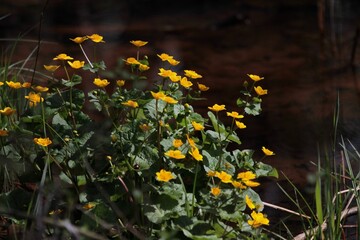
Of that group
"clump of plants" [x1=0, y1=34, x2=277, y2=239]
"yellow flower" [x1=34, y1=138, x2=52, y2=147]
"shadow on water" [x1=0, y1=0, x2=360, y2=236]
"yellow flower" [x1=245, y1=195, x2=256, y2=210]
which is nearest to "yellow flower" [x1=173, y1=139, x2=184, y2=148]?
"clump of plants" [x1=0, y1=34, x2=277, y2=239]

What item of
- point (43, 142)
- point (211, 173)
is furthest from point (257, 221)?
point (43, 142)

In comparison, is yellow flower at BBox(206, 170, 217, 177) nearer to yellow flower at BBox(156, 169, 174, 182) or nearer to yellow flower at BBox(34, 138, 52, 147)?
yellow flower at BBox(156, 169, 174, 182)

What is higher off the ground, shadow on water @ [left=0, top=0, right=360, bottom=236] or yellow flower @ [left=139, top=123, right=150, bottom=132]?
yellow flower @ [left=139, top=123, right=150, bottom=132]

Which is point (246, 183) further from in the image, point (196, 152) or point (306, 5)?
point (306, 5)

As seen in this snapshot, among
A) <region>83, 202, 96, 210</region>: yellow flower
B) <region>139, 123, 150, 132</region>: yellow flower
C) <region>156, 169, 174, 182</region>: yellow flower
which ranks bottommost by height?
<region>83, 202, 96, 210</region>: yellow flower

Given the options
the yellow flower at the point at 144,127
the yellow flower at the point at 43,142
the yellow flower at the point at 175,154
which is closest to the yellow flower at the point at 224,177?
the yellow flower at the point at 175,154

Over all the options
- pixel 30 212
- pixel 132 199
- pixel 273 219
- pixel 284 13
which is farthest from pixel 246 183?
pixel 284 13

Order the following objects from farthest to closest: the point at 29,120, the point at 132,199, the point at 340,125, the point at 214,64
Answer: the point at 214,64
the point at 340,125
the point at 29,120
the point at 132,199
